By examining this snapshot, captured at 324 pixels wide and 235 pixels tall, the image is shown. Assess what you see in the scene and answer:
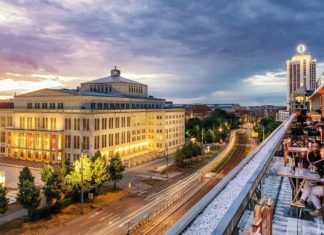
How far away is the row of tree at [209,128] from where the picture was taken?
106062mm

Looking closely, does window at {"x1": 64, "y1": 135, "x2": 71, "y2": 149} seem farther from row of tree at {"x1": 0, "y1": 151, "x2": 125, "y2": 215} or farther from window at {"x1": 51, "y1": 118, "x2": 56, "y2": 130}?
row of tree at {"x1": 0, "y1": 151, "x2": 125, "y2": 215}

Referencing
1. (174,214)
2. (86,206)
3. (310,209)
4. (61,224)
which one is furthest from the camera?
(86,206)

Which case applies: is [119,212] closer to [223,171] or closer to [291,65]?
[223,171]

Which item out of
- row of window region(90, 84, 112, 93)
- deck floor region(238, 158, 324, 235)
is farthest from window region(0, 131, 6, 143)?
deck floor region(238, 158, 324, 235)

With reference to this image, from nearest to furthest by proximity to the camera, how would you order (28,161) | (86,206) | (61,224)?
(61,224) → (86,206) → (28,161)

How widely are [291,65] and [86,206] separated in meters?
189

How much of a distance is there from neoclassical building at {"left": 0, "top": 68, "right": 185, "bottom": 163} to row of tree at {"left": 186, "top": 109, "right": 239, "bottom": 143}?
921 inches

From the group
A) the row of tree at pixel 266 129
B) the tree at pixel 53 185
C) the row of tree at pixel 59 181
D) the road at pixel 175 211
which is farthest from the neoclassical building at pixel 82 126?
the row of tree at pixel 266 129

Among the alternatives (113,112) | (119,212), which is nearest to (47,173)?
(119,212)

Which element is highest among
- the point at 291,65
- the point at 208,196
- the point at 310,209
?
the point at 291,65

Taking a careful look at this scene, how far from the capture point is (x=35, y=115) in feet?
229

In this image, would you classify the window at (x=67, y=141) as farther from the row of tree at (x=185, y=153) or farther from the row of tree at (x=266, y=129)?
the row of tree at (x=266, y=129)

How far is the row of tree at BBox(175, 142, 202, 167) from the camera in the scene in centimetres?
6378

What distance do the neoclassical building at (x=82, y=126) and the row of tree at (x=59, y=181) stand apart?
20.5m
